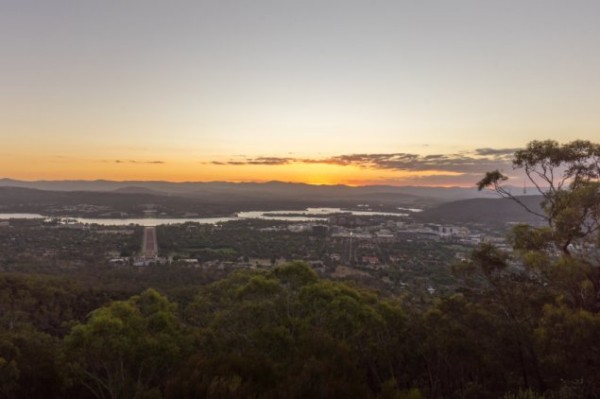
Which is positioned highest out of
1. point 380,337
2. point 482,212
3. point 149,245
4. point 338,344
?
point 338,344

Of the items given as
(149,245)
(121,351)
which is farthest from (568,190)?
(149,245)

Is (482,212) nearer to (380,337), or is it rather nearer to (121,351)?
(380,337)

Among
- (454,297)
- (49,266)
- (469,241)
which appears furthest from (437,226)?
(454,297)

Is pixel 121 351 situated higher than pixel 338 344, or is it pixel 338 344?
pixel 338 344

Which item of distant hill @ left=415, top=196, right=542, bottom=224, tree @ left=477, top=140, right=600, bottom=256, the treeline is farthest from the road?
distant hill @ left=415, top=196, right=542, bottom=224

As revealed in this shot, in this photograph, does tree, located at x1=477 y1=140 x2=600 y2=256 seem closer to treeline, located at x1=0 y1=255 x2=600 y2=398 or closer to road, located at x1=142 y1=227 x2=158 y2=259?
treeline, located at x1=0 y1=255 x2=600 y2=398

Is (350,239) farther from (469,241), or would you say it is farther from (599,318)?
(599,318)
